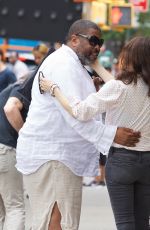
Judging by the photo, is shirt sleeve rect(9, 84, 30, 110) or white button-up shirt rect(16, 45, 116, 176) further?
shirt sleeve rect(9, 84, 30, 110)

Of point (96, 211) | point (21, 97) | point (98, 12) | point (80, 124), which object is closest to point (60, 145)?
point (80, 124)

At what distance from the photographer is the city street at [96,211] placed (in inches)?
332

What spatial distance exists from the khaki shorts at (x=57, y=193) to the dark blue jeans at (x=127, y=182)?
269 mm

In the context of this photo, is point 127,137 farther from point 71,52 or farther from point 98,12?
point 98,12

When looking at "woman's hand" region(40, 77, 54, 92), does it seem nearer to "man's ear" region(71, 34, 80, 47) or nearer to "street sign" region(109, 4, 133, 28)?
"man's ear" region(71, 34, 80, 47)

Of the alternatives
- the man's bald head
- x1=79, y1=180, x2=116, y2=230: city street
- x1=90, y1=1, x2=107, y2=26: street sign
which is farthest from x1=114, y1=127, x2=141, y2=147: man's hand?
x1=90, y1=1, x2=107, y2=26: street sign

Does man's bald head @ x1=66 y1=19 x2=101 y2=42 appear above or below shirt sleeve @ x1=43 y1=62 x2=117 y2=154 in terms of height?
above

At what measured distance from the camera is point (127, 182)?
4906mm

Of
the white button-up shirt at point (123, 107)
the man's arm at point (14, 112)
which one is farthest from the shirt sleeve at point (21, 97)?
the white button-up shirt at point (123, 107)

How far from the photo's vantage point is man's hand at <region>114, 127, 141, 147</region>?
15.9 feet

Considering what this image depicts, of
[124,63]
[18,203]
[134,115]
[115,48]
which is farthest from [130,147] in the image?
[115,48]

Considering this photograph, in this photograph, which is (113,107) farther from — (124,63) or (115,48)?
(115,48)

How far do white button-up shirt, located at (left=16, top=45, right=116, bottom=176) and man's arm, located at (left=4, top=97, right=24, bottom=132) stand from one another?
76 centimetres

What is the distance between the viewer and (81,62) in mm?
5152
